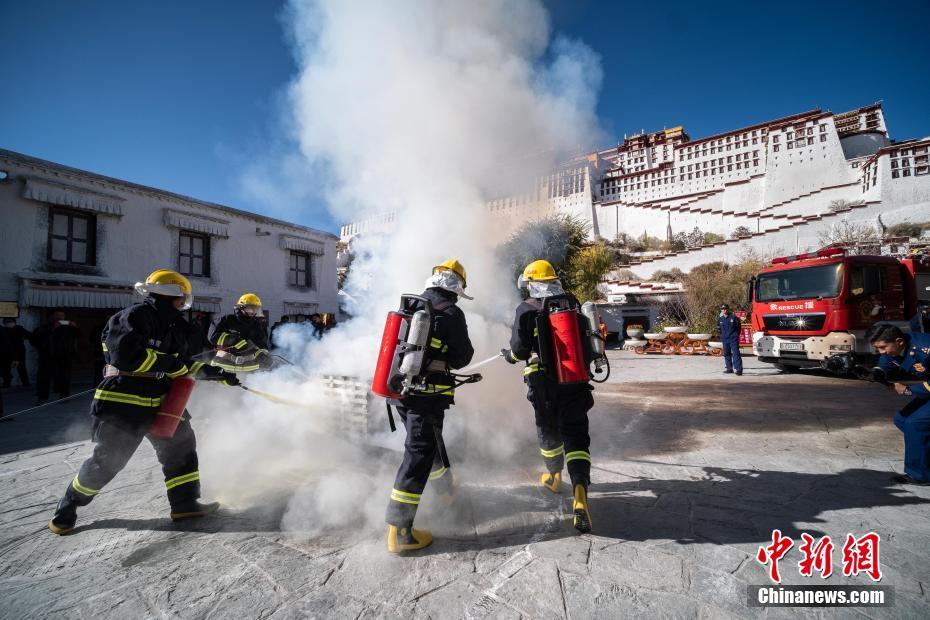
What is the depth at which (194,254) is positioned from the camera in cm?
1411

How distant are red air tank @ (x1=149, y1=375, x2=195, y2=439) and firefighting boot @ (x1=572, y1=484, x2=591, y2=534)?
2.93 meters

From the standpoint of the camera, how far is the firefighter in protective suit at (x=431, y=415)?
2553 millimetres

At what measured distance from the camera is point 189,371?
3152mm

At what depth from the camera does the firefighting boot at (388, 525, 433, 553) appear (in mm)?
2516

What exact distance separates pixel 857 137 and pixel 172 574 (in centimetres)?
5755

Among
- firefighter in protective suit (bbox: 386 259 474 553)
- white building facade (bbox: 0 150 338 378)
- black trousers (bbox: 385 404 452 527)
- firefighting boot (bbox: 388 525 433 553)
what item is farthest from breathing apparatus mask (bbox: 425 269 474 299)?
white building facade (bbox: 0 150 338 378)

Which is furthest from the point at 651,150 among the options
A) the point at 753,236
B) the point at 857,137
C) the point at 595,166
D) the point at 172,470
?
the point at 172,470

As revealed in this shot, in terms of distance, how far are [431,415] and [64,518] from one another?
8.89 feet

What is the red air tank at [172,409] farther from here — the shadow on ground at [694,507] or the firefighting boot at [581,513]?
the firefighting boot at [581,513]

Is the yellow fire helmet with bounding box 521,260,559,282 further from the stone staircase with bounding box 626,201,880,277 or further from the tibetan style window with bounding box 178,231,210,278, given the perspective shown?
the stone staircase with bounding box 626,201,880,277

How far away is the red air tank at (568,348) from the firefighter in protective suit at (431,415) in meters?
0.68

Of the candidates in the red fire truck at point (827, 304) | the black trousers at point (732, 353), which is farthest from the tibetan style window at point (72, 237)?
the red fire truck at point (827, 304)

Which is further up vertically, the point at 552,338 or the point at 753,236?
the point at 753,236

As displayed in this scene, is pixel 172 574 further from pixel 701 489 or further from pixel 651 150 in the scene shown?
pixel 651 150
